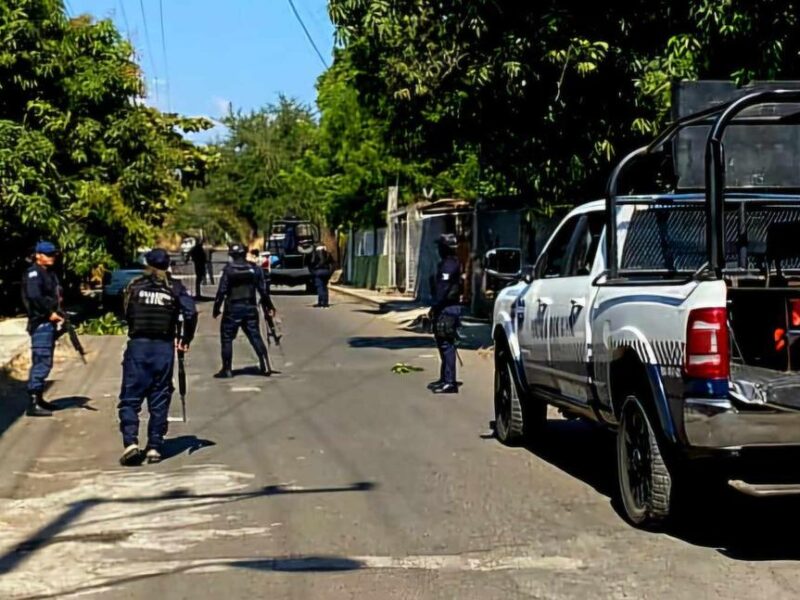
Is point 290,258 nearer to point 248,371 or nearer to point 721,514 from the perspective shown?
point 248,371

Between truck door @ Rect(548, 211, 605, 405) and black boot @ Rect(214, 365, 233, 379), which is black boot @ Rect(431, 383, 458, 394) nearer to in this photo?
black boot @ Rect(214, 365, 233, 379)

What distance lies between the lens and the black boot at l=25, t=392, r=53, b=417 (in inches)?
535

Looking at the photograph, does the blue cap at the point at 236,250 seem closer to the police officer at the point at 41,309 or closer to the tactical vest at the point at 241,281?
the tactical vest at the point at 241,281

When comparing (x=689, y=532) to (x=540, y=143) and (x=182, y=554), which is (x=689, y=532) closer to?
(x=182, y=554)

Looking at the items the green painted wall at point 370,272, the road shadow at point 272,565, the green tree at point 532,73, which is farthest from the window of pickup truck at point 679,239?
the green painted wall at point 370,272

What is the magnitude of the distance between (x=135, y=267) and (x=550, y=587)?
2843 centimetres

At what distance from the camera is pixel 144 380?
34.2ft

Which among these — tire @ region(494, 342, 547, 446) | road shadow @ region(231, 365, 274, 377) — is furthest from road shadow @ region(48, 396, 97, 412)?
tire @ region(494, 342, 547, 446)

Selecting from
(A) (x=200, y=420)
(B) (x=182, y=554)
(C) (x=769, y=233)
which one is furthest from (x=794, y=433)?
(A) (x=200, y=420)

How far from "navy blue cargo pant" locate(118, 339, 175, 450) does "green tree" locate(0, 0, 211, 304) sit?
539 inches

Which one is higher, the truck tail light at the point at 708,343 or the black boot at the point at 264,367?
the truck tail light at the point at 708,343

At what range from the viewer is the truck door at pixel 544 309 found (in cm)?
986

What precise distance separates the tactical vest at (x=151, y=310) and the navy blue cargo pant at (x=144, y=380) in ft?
0.27

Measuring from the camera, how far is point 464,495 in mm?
9086
